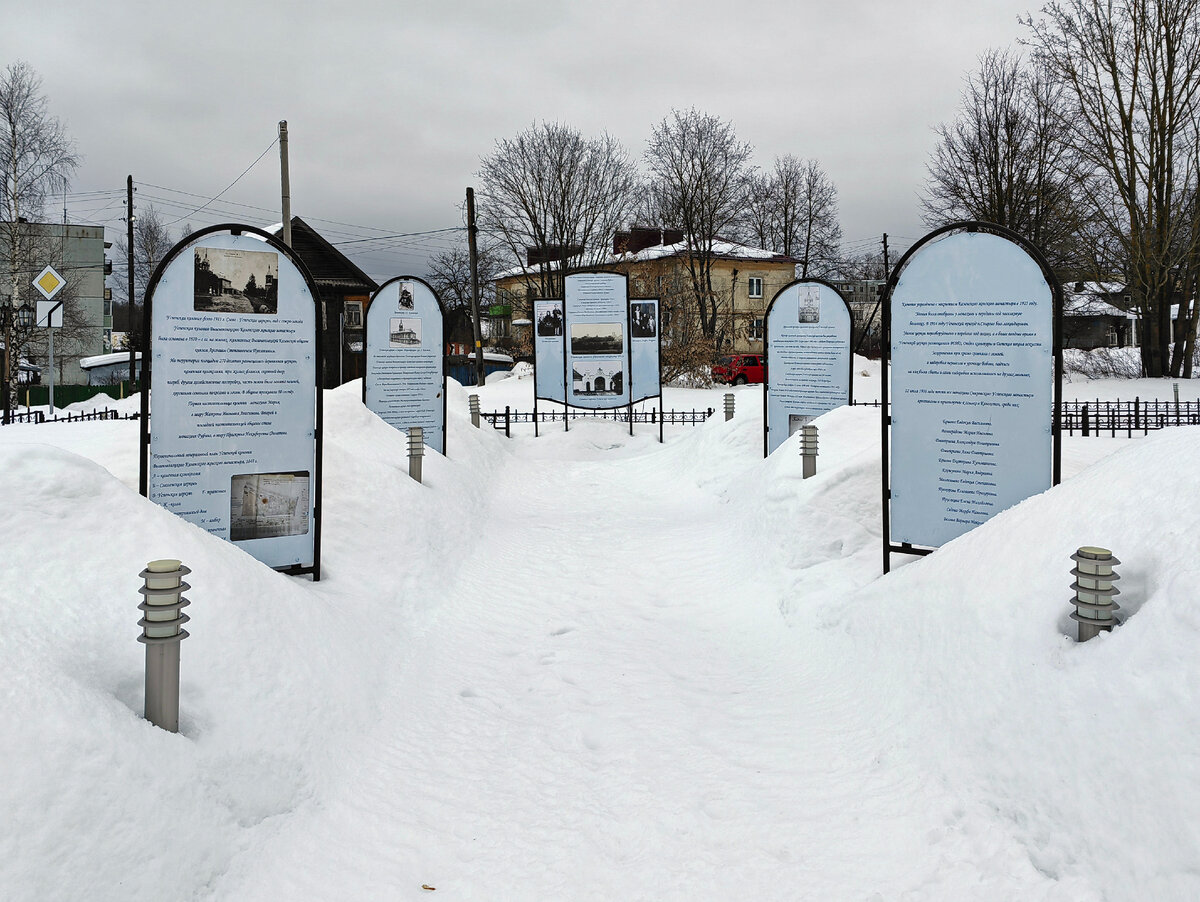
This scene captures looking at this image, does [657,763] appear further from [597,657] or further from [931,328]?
[931,328]

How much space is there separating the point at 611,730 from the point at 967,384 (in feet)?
12.0

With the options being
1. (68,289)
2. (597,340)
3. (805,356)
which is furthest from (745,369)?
(68,289)

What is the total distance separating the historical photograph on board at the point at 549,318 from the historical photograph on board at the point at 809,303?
370 inches

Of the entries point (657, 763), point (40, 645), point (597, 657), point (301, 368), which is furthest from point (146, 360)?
point (657, 763)

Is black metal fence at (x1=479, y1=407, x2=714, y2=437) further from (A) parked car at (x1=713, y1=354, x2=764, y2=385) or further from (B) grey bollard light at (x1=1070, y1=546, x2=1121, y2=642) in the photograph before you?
(B) grey bollard light at (x1=1070, y1=546, x2=1121, y2=642)

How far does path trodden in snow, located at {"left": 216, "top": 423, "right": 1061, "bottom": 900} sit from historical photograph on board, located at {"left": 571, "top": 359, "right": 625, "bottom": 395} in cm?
1378

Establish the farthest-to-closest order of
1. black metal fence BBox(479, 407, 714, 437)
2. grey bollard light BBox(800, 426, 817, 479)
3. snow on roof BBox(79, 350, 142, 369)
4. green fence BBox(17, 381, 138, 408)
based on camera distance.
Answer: snow on roof BBox(79, 350, 142, 369) → green fence BBox(17, 381, 138, 408) → black metal fence BBox(479, 407, 714, 437) → grey bollard light BBox(800, 426, 817, 479)

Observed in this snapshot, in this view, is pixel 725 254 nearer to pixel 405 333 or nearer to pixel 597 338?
pixel 597 338

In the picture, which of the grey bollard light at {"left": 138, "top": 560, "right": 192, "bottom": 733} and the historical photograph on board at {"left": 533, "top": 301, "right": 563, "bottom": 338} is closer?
the grey bollard light at {"left": 138, "top": 560, "right": 192, "bottom": 733}

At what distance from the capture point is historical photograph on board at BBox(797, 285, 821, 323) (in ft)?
43.5

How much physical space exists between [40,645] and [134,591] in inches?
29.0

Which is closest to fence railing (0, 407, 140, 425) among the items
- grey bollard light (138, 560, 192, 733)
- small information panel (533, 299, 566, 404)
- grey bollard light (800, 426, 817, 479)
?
small information panel (533, 299, 566, 404)

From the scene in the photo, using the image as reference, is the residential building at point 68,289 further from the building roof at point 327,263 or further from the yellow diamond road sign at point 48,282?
the building roof at point 327,263

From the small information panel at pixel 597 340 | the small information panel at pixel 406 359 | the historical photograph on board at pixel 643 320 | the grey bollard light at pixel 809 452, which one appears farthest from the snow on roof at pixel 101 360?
the grey bollard light at pixel 809 452
